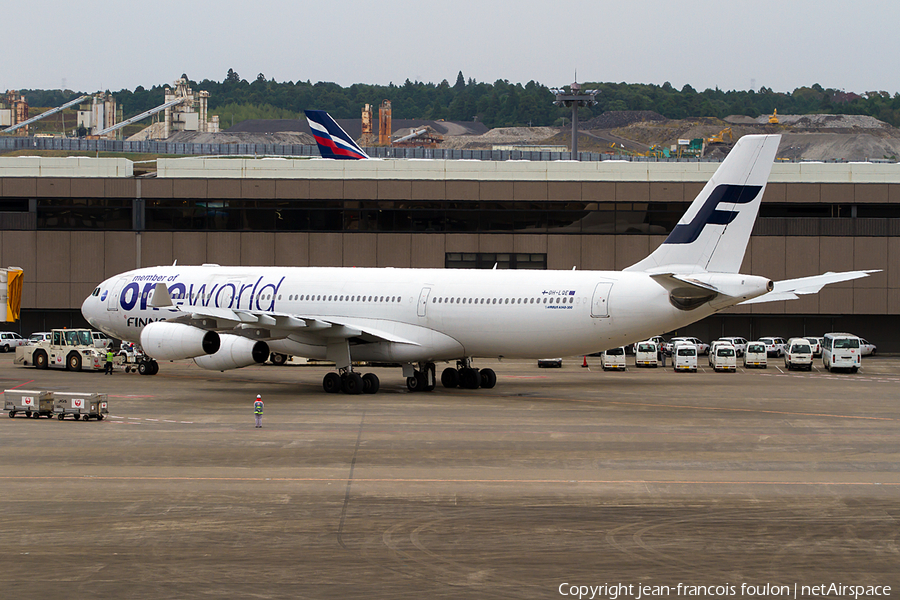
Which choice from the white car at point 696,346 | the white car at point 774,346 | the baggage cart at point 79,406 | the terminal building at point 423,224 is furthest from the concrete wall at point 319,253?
the baggage cart at point 79,406

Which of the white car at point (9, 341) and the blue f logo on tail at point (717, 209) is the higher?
the blue f logo on tail at point (717, 209)

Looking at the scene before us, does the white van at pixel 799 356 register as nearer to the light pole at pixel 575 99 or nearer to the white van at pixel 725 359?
the white van at pixel 725 359

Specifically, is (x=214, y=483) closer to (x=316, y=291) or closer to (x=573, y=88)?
(x=316, y=291)

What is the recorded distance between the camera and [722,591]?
44.8 ft

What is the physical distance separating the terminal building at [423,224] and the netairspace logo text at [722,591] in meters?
49.9

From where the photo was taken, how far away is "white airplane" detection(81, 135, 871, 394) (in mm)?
35062

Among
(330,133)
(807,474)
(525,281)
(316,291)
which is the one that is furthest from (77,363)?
(807,474)

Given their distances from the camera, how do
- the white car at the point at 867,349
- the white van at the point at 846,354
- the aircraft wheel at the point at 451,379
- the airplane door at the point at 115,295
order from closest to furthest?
1. the aircraft wheel at the point at 451,379
2. the airplane door at the point at 115,295
3. the white van at the point at 846,354
4. the white car at the point at 867,349

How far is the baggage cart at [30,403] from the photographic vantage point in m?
30.8

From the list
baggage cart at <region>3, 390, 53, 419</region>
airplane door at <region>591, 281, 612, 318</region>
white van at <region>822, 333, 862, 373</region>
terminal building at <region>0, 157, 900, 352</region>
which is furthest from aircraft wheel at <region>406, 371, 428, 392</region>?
terminal building at <region>0, 157, 900, 352</region>

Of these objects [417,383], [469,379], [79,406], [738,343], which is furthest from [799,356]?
[79,406]

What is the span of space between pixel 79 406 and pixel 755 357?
122ft

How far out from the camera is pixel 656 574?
14398 millimetres

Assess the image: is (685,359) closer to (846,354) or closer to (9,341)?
(846,354)
